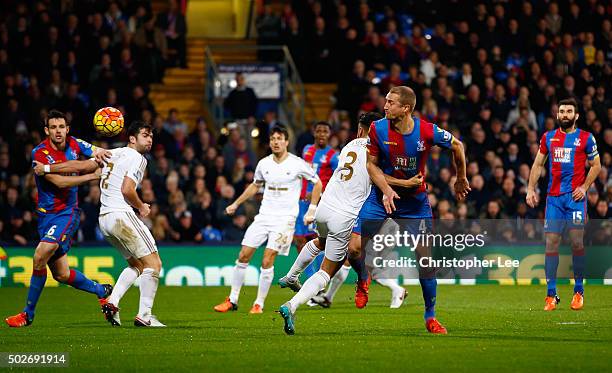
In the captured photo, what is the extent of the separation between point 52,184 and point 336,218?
10.5 ft

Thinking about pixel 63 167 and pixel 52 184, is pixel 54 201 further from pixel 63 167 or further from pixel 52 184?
pixel 63 167

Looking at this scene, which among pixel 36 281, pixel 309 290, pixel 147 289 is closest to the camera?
pixel 309 290

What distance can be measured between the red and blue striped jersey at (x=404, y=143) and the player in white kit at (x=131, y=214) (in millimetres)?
2710

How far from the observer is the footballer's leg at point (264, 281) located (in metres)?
14.9

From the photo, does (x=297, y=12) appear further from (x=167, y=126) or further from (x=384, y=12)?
(x=167, y=126)

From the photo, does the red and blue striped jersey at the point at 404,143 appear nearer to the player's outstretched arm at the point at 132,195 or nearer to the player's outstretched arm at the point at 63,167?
the player's outstretched arm at the point at 132,195

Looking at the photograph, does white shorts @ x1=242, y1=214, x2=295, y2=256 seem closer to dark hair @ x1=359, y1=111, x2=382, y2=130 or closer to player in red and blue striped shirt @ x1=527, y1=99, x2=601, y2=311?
dark hair @ x1=359, y1=111, x2=382, y2=130

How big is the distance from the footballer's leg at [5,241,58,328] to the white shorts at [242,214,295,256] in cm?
336

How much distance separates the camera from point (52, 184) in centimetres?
1292

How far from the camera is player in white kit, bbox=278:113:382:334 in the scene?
442 inches

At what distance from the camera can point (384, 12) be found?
27.2m

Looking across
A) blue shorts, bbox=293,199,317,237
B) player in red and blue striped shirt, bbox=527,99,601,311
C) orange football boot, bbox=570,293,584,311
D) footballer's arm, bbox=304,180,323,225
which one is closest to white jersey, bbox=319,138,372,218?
footballer's arm, bbox=304,180,323,225

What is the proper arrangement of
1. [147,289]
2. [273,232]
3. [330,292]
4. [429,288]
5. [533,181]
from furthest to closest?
[330,292] < [273,232] < [533,181] < [147,289] < [429,288]

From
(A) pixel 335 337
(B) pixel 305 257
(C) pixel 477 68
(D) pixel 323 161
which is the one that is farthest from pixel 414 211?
(C) pixel 477 68
